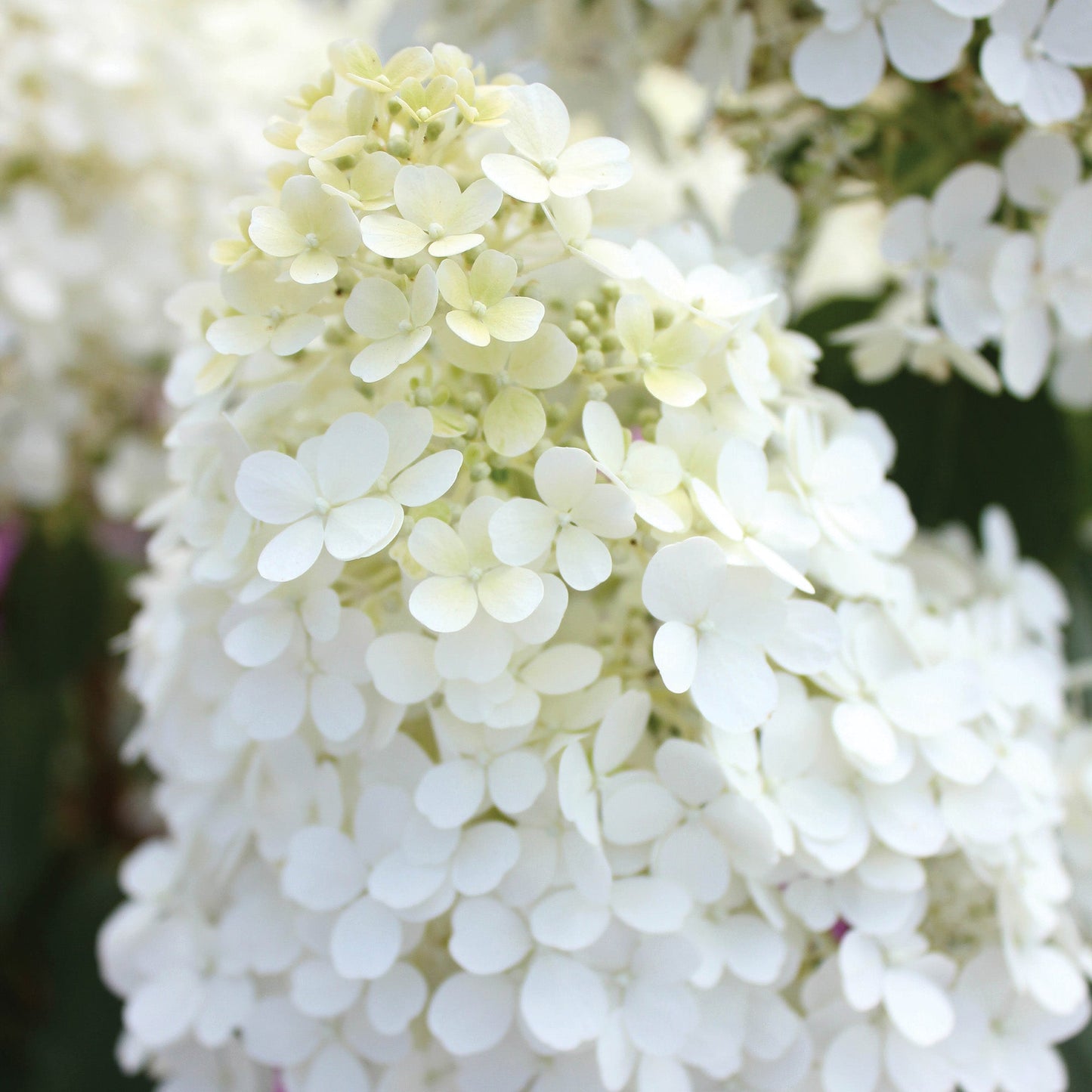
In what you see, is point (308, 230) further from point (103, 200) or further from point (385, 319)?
point (103, 200)

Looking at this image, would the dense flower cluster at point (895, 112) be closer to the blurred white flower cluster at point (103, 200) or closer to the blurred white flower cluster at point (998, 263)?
the blurred white flower cluster at point (998, 263)

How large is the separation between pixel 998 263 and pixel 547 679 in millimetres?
310

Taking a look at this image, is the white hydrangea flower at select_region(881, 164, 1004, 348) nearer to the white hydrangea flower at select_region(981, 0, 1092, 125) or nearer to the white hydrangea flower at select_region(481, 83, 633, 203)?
the white hydrangea flower at select_region(981, 0, 1092, 125)

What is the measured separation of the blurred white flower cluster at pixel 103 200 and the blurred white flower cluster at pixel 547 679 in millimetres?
387

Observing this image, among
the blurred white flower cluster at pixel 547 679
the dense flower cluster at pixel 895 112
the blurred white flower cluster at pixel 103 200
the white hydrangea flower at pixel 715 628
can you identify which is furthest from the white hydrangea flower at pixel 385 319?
the blurred white flower cluster at pixel 103 200

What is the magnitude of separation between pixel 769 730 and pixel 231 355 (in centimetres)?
26

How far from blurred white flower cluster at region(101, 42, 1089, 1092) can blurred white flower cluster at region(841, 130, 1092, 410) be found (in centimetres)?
9

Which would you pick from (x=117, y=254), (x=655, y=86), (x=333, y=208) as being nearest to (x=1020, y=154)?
(x=333, y=208)

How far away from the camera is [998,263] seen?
490 mm

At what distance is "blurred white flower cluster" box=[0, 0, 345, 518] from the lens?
740mm

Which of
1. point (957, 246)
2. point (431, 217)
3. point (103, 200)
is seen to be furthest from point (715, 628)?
point (103, 200)

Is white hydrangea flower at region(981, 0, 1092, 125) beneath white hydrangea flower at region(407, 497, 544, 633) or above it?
above

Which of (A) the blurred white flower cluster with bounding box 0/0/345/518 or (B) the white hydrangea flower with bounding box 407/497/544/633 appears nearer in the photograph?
(B) the white hydrangea flower with bounding box 407/497/544/633

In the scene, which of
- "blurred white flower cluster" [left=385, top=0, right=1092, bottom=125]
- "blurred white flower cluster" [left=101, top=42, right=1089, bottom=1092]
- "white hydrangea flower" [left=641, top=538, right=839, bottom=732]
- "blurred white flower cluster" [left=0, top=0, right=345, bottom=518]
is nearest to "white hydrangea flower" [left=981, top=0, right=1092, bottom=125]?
"blurred white flower cluster" [left=385, top=0, right=1092, bottom=125]
